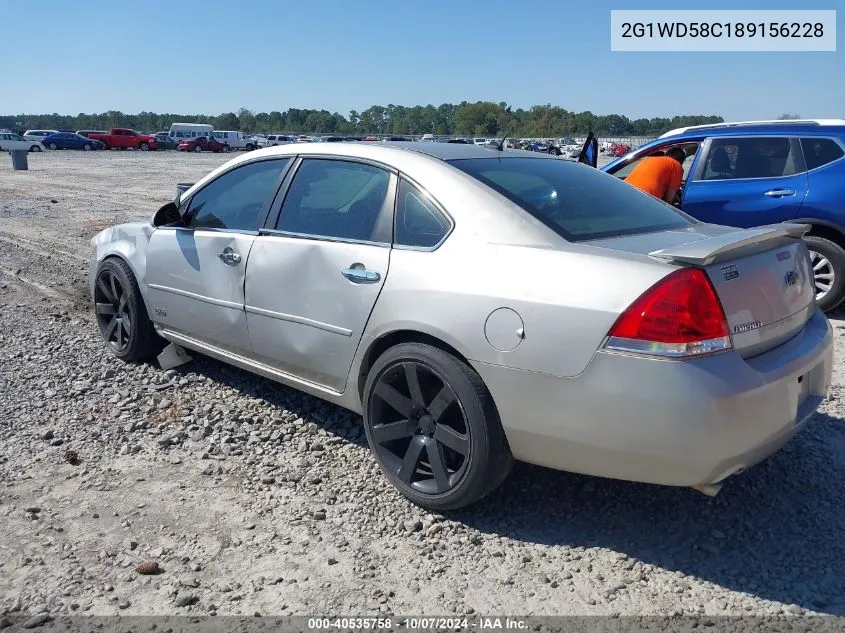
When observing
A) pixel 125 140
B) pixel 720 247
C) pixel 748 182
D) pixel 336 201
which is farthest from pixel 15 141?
pixel 720 247

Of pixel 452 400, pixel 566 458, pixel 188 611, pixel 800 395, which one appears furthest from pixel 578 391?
pixel 188 611

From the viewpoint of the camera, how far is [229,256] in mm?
4090

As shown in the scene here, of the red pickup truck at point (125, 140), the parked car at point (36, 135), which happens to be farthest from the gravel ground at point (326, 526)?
the red pickup truck at point (125, 140)

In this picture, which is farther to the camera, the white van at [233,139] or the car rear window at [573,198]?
the white van at [233,139]

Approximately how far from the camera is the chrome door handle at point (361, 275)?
3.32 metres

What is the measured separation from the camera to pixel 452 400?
3.04 meters

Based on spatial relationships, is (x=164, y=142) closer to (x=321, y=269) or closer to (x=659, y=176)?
(x=659, y=176)

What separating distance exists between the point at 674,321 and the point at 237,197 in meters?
2.80

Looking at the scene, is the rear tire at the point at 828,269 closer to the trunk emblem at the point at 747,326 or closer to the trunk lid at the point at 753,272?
the trunk lid at the point at 753,272

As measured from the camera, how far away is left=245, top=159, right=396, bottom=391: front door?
341 cm

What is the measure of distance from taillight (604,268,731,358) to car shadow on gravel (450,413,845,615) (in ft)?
3.05

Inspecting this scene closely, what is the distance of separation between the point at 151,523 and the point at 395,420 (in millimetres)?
1154

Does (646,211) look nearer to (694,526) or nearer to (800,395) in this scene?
(800,395)

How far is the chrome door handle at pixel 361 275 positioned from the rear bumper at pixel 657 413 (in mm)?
723
